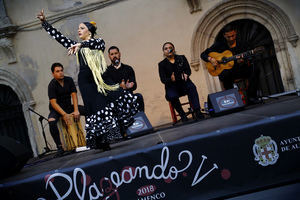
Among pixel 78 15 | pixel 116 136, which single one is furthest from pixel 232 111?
pixel 78 15

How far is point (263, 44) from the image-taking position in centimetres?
784

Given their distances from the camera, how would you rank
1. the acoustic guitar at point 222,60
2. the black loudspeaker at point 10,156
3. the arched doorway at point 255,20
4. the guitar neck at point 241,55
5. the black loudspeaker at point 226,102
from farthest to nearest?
the arched doorway at point 255,20 < the acoustic guitar at point 222,60 < the guitar neck at point 241,55 < the black loudspeaker at point 226,102 < the black loudspeaker at point 10,156

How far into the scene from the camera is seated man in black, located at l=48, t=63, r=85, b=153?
5527 mm

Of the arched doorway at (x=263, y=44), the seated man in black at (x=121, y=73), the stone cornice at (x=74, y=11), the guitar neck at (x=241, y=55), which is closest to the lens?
the guitar neck at (x=241, y=55)

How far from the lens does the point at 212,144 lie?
3078mm

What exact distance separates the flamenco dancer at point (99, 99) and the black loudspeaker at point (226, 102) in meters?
1.50

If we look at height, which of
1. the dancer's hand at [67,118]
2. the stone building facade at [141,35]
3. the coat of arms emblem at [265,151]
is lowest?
the coat of arms emblem at [265,151]

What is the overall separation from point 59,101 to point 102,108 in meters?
2.02

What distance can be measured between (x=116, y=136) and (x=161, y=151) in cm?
96

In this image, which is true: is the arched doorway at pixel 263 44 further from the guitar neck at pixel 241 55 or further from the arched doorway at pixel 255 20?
the guitar neck at pixel 241 55

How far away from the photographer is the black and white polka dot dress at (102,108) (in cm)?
390

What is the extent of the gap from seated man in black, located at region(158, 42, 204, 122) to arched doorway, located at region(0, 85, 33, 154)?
4621 millimetres

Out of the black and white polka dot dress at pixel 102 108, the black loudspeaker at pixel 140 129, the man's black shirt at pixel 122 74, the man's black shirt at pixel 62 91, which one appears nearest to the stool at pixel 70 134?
the man's black shirt at pixel 62 91

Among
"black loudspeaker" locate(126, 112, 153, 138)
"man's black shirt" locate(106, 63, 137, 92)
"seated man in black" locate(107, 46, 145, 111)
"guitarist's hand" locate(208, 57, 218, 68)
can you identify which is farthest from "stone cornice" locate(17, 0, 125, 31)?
"black loudspeaker" locate(126, 112, 153, 138)
